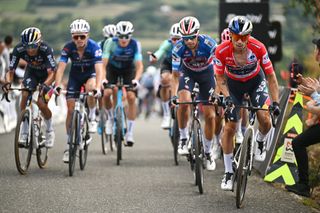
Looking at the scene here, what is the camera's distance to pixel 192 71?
12133 mm

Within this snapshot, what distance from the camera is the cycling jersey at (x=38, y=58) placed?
12.1 metres

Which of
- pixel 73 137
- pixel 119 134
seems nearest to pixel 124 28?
pixel 119 134

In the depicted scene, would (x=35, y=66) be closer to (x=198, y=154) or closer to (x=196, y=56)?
(x=196, y=56)

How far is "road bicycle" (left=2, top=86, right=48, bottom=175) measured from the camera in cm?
1152

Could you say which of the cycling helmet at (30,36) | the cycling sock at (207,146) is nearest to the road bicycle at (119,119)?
the cycling helmet at (30,36)

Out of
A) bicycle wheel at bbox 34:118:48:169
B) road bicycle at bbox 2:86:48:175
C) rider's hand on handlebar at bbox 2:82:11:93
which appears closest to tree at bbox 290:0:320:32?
road bicycle at bbox 2:86:48:175

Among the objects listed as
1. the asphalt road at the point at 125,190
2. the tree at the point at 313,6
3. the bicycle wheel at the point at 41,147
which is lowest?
the asphalt road at the point at 125,190

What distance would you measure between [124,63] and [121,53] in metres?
0.22

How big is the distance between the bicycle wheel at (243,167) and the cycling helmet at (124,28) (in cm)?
541

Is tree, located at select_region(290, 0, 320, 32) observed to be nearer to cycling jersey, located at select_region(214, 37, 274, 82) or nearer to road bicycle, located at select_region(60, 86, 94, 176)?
cycling jersey, located at select_region(214, 37, 274, 82)

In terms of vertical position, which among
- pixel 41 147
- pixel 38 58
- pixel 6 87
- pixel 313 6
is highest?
pixel 313 6

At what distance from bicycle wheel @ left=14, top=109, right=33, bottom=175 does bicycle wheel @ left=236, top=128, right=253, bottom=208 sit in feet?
12.0

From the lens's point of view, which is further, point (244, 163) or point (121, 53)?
point (121, 53)

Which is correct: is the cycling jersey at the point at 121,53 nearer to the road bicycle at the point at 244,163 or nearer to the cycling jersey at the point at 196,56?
the cycling jersey at the point at 196,56
